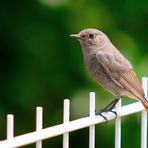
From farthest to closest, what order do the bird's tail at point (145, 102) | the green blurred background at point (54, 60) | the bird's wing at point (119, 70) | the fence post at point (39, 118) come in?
the green blurred background at point (54, 60) < the bird's wing at point (119, 70) < the bird's tail at point (145, 102) < the fence post at point (39, 118)

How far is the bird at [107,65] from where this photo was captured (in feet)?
33.9

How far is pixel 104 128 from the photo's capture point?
10703 millimetres

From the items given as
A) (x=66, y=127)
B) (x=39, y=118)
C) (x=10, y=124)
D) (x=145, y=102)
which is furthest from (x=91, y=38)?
(x=10, y=124)

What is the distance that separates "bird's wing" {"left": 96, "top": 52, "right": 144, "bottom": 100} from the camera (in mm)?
10297

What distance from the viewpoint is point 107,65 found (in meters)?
10.4

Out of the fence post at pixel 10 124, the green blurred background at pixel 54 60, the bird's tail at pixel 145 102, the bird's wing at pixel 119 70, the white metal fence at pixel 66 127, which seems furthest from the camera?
the green blurred background at pixel 54 60

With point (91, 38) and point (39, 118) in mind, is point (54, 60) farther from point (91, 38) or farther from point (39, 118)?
point (39, 118)

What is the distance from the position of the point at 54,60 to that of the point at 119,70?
2.25ft

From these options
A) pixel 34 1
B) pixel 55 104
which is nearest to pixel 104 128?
pixel 55 104

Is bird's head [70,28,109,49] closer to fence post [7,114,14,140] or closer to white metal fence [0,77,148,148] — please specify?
white metal fence [0,77,148,148]

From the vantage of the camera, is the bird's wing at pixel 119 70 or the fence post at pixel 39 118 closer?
the fence post at pixel 39 118

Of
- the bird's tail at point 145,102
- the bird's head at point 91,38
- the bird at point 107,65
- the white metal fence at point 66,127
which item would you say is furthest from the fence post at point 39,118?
the bird's head at point 91,38

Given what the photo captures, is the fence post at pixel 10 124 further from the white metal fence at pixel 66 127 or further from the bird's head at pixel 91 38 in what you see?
the bird's head at pixel 91 38

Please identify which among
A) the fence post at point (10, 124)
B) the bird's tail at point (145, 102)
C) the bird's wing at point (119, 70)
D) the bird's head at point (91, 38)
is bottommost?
the fence post at point (10, 124)
